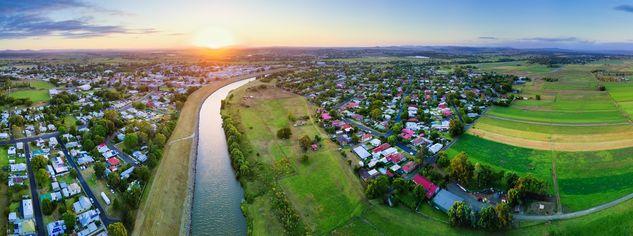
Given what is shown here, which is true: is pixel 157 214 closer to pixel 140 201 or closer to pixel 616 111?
pixel 140 201

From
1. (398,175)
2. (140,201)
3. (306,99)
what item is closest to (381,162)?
(398,175)

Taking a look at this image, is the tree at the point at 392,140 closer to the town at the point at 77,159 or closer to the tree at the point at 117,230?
the town at the point at 77,159

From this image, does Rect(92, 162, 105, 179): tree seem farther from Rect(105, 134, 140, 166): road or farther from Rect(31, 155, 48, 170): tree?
Rect(31, 155, 48, 170): tree

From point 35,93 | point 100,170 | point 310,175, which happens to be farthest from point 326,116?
point 35,93

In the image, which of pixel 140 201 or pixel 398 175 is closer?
pixel 140 201

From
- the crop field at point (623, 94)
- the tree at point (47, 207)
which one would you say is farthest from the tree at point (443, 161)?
the tree at point (47, 207)

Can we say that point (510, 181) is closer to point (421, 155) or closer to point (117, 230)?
point (421, 155)

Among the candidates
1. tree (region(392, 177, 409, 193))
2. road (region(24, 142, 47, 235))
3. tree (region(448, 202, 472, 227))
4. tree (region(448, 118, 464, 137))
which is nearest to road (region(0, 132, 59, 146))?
road (region(24, 142, 47, 235))
